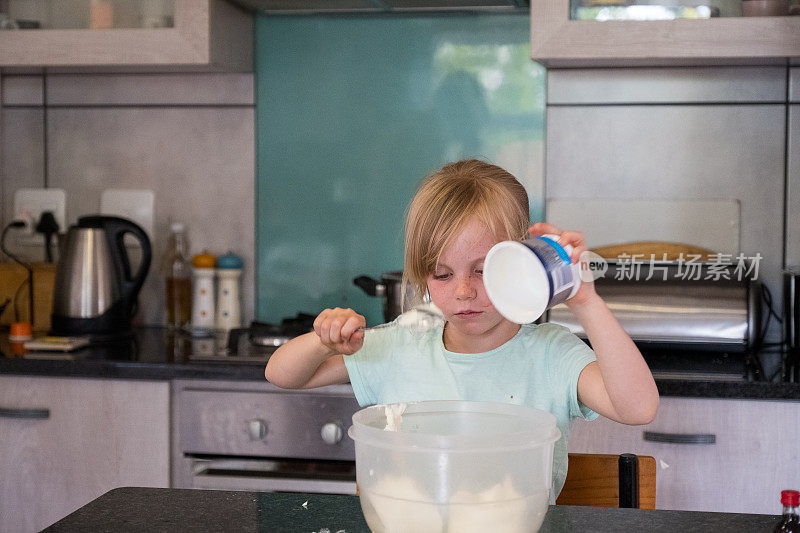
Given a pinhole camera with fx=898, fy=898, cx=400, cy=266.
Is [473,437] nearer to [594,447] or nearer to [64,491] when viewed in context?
[594,447]

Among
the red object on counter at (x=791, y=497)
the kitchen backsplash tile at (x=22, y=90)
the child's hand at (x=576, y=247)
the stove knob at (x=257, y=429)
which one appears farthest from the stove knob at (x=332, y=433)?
the kitchen backsplash tile at (x=22, y=90)

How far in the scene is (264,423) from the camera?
1.77 meters

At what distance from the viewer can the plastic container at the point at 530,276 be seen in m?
0.72

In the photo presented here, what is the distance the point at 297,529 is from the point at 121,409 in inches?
43.0

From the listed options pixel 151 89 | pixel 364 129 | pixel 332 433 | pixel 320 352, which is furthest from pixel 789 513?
pixel 151 89

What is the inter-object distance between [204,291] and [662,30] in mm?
1239

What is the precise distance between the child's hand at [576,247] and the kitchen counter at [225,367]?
86 cm

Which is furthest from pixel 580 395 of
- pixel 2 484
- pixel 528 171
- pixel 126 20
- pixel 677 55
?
pixel 126 20

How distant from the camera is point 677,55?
1823mm

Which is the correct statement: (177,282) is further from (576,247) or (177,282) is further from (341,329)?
(576,247)

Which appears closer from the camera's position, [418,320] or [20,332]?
[418,320]

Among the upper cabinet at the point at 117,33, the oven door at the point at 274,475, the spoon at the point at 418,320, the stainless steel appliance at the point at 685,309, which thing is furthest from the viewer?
the upper cabinet at the point at 117,33

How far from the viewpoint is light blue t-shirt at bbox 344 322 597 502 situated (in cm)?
111

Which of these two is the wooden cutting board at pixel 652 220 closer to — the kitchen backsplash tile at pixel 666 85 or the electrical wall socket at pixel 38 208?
the kitchen backsplash tile at pixel 666 85
